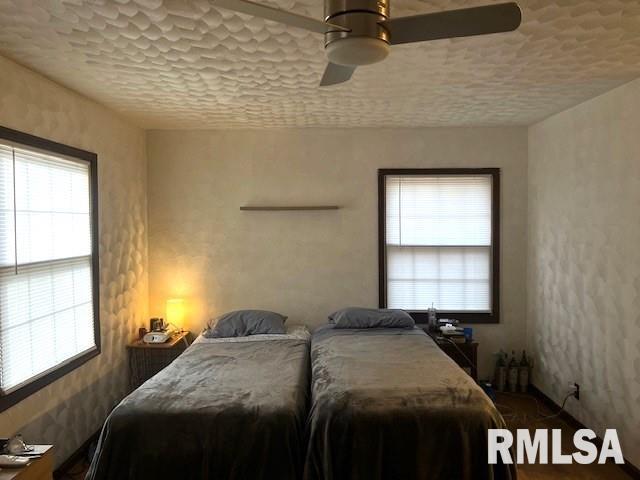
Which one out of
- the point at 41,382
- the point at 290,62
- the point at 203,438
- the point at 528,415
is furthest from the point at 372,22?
the point at 528,415

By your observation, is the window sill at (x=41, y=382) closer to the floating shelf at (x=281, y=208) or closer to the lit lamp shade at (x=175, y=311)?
the lit lamp shade at (x=175, y=311)

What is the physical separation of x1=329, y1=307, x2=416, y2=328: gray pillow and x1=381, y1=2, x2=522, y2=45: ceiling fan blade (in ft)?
8.77

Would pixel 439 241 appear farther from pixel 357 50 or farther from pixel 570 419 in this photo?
pixel 357 50

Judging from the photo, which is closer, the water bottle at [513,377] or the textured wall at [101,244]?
the textured wall at [101,244]

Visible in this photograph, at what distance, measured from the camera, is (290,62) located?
2551 mm

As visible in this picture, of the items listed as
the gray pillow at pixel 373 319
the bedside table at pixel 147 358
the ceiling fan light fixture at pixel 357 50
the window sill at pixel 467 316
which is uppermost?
the ceiling fan light fixture at pixel 357 50

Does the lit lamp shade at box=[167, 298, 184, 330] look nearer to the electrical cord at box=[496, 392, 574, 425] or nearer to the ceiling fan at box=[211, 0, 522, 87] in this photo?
the electrical cord at box=[496, 392, 574, 425]

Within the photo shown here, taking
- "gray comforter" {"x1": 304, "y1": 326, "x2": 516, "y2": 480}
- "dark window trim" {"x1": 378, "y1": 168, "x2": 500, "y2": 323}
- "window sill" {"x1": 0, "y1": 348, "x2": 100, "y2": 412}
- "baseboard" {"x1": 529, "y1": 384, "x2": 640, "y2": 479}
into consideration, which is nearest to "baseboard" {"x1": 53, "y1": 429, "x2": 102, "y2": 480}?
"window sill" {"x1": 0, "y1": 348, "x2": 100, "y2": 412}

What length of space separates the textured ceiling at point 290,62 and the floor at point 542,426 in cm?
252

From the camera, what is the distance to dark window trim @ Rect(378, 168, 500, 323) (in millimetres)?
4262

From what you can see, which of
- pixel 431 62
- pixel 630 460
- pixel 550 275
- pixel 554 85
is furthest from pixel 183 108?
pixel 630 460

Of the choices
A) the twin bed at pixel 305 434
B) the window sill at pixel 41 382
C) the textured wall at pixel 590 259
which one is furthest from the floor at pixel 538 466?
the twin bed at pixel 305 434

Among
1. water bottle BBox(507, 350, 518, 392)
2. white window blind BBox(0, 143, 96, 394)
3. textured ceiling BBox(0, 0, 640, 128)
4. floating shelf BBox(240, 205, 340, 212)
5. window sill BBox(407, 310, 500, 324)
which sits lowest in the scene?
water bottle BBox(507, 350, 518, 392)

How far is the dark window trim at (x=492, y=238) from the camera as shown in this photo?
426cm
